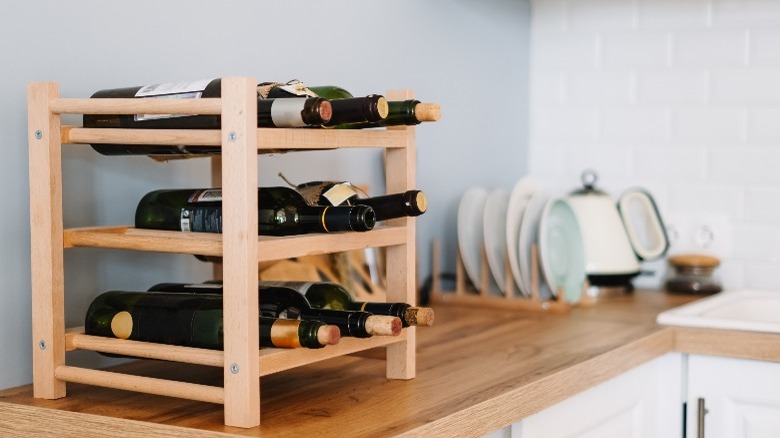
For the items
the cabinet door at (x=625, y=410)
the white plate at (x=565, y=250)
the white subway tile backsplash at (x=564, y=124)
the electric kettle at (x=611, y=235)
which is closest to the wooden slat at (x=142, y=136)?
the cabinet door at (x=625, y=410)

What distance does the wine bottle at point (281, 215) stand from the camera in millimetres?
1097

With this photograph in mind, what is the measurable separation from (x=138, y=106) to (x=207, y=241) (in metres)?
0.17

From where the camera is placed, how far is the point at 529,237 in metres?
2.00

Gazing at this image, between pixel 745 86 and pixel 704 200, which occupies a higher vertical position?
pixel 745 86

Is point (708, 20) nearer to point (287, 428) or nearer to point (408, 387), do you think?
point (408, 387)

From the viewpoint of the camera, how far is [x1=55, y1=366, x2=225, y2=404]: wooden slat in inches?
41.2

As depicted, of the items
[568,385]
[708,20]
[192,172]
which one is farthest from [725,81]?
[192,172]

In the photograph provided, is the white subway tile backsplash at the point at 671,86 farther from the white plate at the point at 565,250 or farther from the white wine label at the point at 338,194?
the white wine label at the point at 338,194

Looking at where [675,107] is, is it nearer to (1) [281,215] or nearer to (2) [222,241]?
(1) [281,215]

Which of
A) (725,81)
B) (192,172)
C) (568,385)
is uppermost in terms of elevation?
(725,81)

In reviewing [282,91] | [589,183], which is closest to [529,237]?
[589,183]

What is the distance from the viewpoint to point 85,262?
4.34 feet

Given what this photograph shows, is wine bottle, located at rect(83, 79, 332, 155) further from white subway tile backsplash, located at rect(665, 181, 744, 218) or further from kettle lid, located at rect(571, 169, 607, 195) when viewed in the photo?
white subway tile backsplash, located at rect(665, 181, 744, 218)

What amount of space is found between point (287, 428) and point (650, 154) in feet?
5.00
